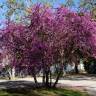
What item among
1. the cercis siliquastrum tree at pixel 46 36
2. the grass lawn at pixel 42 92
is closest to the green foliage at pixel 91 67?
the grass lawn at pixel 42 92

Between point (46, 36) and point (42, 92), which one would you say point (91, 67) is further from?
point (42, 92)

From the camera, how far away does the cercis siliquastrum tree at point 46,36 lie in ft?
70.5

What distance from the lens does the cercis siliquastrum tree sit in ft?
70.5

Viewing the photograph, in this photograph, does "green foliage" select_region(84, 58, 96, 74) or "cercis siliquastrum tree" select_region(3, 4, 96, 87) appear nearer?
"cercis siliquastrum tree" select_region(3, 4, 96, 87)

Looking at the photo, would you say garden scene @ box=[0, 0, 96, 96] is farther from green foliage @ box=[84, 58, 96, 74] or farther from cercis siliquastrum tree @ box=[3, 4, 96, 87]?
green foliage @ box=[84, 58, 96, 74]

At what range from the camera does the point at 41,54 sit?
21453 millimetres

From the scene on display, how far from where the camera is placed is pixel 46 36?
21984 mm

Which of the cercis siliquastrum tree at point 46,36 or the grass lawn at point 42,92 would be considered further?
the cercis siliquastrum tree at point 46,36

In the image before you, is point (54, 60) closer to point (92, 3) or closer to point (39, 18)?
point (39, 18)

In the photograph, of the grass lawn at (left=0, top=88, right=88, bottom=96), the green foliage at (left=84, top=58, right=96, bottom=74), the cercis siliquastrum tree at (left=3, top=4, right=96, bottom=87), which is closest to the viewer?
the grass lawn at (left=0, top=88, right=88, bottom=96)

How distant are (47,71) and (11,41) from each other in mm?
2934

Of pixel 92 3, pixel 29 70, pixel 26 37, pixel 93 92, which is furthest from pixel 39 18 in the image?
pixel 92 3

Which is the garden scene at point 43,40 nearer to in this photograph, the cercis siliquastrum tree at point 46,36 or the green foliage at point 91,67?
the cercis siliquastrum tree at point 46,36

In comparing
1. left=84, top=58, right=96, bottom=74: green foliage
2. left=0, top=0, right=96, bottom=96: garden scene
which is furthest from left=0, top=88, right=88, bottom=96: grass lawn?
left=84, top=58, right=96, bottom=74: green foliage
